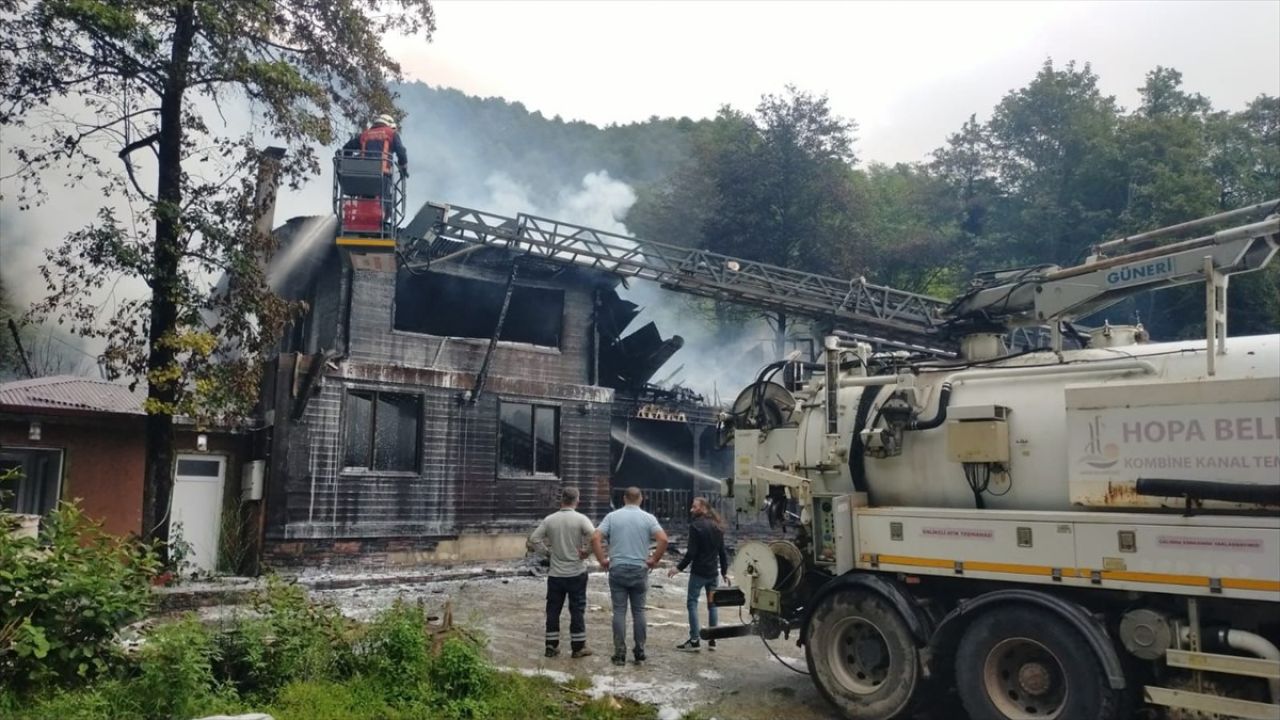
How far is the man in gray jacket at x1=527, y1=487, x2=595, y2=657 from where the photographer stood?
869cm

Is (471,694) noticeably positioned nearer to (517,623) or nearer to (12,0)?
(517,623)

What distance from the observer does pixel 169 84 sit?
39.3ft

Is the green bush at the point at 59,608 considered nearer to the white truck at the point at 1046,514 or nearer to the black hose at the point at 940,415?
the white truck at the point at 1046,514

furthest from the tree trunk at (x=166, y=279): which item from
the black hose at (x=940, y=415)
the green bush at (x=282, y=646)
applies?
the black hose at (x=940, y=415)

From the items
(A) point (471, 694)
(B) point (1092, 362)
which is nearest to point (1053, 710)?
(B) point (1092, 362)

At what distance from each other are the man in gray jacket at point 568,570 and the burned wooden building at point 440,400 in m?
8.41

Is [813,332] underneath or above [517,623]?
above

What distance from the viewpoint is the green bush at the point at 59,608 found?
632 cm

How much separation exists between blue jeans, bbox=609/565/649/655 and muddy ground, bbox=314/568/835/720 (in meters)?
0.26

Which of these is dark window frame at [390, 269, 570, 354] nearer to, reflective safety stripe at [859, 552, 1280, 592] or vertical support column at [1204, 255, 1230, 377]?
reflective safety stripe at [859, 552, 1280, 592]

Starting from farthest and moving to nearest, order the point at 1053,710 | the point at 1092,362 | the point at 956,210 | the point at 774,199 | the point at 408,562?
the point at 956,210
the point at 774,199
the point at 408,562
the point at 1092,362
the point at 1053,710

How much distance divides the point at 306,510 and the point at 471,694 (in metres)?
9.92

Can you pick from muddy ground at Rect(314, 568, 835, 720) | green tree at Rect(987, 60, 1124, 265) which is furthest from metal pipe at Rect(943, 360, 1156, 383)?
green tree at Rect(987, 60, 1124, 265)

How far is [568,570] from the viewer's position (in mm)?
8672
